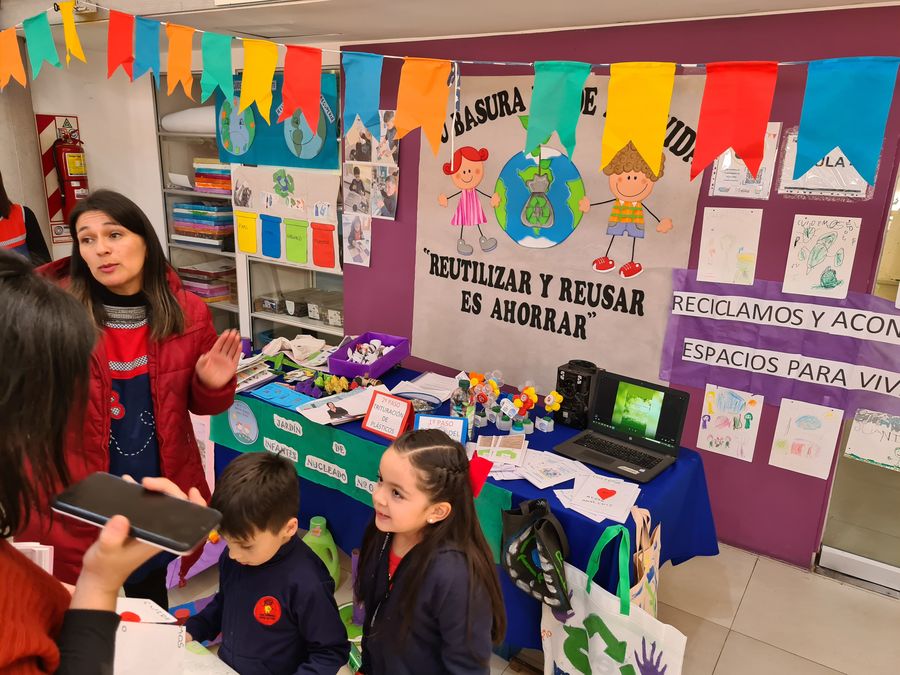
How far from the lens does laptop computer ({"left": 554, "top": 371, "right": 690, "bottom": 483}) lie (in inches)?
83.4

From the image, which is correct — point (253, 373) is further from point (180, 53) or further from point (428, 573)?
point (428, 573)

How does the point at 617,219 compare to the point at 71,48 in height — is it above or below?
below

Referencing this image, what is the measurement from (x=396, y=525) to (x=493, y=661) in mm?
1102

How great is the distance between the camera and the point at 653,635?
1.59 metres

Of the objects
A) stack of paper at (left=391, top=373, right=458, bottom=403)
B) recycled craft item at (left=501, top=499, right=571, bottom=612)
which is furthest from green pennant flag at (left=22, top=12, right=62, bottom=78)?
recycled craft item at (left=501, top=499, right=571, bottom=612)

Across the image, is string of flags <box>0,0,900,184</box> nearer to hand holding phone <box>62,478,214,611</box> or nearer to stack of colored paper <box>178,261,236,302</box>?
hand holding phone <box>62,478,214,611</box>

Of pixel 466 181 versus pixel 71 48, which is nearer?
pixel 71 48

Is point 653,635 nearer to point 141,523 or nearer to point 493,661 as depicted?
point 493,661

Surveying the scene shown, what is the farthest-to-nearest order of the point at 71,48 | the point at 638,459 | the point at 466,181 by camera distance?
the point at 466,181, the point at 71,48, the point at 638,459

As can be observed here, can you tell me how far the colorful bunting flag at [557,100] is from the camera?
1.83 meters

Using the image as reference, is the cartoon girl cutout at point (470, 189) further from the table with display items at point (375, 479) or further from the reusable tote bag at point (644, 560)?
the reusable tote bag at point (644, 560)

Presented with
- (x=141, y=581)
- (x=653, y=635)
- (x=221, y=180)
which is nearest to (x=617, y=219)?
(x=653, y=635)

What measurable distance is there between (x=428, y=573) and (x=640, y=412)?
3.83ft

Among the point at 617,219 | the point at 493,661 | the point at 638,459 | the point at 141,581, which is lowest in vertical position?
the point at 493,661
